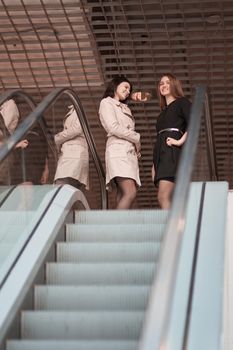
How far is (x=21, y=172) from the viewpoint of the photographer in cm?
602

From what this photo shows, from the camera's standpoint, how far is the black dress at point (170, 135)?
263 inches

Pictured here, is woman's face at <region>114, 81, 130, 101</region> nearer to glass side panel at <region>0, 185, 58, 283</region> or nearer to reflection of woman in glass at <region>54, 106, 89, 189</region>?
reflection of woman in glass at <region>54, 106, 89, 189</region>

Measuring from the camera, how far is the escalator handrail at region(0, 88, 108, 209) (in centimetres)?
532

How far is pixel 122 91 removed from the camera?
7223 mm

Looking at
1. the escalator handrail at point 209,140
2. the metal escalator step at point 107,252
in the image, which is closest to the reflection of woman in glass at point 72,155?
the escalator handrail at point 209,140

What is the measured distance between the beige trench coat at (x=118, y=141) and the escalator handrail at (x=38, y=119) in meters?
0.37

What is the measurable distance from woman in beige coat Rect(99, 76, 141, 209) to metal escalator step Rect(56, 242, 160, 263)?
1.35 m

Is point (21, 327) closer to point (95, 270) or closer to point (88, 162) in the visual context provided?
point (95, 270)

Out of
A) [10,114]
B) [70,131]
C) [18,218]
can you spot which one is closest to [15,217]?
[18,218]

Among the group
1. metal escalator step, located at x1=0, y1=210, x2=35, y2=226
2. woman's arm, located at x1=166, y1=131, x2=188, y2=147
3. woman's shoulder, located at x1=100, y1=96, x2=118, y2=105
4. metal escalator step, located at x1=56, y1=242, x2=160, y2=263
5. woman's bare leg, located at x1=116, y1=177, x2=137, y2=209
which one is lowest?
metal escalator step, located at x1=56, y1=242, x2=160, y2=263

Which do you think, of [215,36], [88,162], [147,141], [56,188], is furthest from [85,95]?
[56,188]

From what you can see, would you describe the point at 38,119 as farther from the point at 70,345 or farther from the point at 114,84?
the point at 70,345

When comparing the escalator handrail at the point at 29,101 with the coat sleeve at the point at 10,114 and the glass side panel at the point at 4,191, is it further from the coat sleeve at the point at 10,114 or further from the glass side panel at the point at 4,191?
the glass side panel at the point at 4,191

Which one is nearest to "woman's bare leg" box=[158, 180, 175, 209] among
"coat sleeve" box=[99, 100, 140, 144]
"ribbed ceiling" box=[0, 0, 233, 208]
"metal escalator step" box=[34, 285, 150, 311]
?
"coat sleeve" box=[99, 100, 140, 144]
